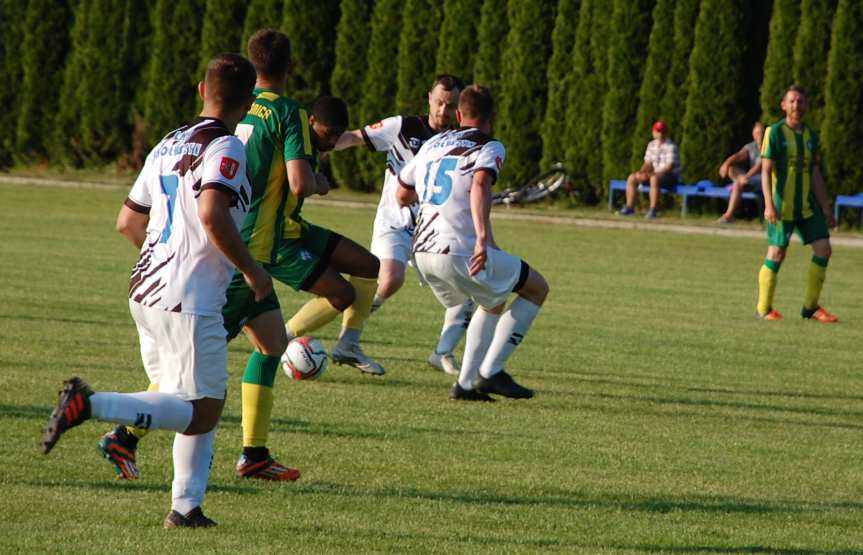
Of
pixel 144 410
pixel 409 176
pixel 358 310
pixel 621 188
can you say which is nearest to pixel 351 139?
pixel 358 310

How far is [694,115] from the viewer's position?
3162cm

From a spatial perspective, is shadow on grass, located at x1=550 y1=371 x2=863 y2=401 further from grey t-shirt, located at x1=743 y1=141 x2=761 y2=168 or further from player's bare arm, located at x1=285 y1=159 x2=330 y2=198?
grey t-shirt, located at x1=743 y1=141 x2=761 y2=168

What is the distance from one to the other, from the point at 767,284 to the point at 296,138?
8956 millimetres

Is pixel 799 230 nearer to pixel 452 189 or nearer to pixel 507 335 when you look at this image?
pixel 507 335

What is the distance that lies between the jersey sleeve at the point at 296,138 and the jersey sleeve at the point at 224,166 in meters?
1.99

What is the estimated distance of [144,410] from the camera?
571 cm

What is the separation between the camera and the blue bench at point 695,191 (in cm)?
3047

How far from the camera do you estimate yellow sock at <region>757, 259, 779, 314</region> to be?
15.8 meters

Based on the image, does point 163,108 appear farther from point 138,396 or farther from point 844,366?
point 138,396

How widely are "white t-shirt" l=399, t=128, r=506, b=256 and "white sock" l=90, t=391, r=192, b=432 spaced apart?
12.8 feet

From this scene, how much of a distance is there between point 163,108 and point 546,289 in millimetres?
29932

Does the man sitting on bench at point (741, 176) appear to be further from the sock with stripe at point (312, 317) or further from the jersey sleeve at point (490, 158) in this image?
the jersey sleeve at point (490, 158)

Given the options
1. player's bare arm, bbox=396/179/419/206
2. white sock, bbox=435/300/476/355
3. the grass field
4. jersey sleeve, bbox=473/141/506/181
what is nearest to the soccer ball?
the grass field

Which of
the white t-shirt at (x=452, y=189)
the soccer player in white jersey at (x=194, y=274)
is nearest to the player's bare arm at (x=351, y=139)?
the white t-shirt at (x=452, y=189)
